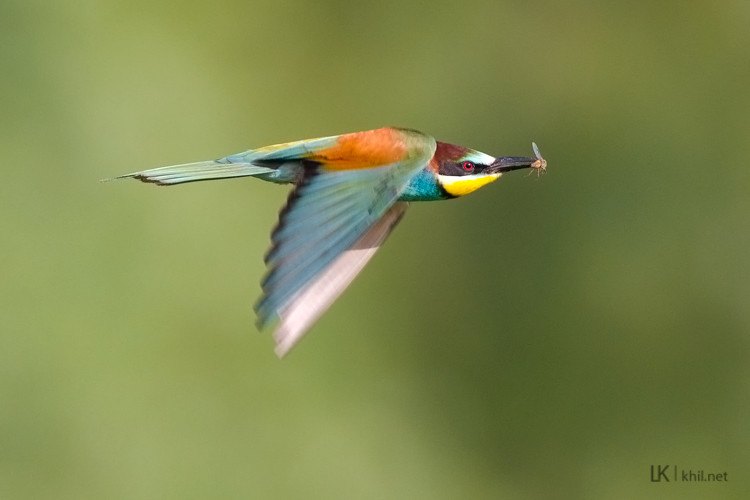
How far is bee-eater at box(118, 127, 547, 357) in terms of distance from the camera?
5.02ft

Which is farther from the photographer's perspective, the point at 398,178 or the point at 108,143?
the point at 108,143

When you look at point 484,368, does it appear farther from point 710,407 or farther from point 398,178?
point 398,178

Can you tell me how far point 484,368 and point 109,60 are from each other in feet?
5.53

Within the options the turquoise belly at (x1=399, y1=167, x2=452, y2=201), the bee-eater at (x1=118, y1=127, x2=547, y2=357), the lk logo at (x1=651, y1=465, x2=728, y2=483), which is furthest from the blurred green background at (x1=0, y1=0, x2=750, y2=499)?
the turquoise belly at (x1=399, y1=167, x2=452, y2=201)

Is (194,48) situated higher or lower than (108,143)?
higher

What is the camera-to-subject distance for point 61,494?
3.06m

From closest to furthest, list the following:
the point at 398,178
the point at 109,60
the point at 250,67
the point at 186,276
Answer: the point at 398,178, the point at 186,276, the point at 109,60, the point at 250,67

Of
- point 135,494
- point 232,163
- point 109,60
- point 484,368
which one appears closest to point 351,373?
point 484,368

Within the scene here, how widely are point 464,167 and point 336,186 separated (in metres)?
0.22

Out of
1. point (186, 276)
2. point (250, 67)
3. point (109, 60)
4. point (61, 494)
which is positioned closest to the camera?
point (61, 494)

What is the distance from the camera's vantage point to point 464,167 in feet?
5.70

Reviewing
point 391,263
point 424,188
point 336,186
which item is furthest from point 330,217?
point 391,263

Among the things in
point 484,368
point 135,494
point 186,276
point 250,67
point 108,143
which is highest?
point 250,67

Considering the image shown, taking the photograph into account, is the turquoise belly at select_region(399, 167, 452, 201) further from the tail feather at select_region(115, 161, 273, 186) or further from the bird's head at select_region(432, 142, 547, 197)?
the tail feather at select_region(115, 161, 273, 186)
